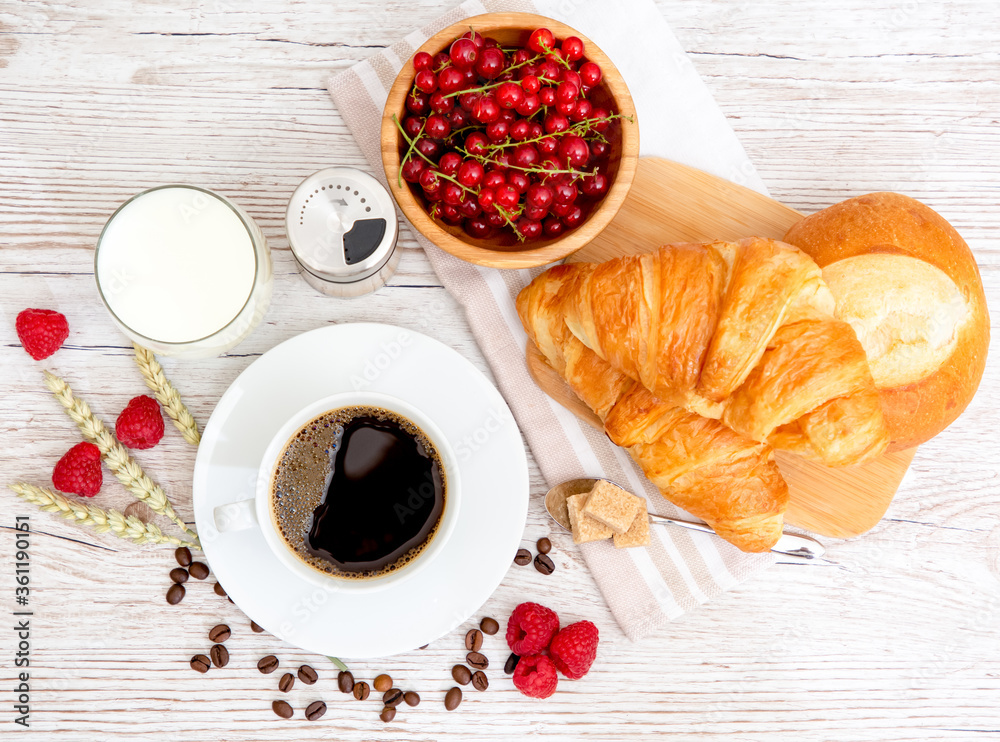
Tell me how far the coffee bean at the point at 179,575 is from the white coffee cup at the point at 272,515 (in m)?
0.33

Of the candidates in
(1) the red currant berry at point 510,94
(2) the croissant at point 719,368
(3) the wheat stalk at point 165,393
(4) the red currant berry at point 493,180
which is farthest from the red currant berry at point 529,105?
Result: (3) the wheat stalk at point 165,393

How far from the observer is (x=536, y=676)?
149 cm

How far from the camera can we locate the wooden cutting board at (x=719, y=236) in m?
1.46

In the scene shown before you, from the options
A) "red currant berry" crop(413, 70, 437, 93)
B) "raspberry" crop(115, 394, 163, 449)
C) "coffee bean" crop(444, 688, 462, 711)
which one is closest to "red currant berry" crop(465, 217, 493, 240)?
"red currant berry" crop(413, 70, 437, 93)

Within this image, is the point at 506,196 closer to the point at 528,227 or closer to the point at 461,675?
the point at 528,227

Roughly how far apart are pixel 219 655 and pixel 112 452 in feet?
1.66

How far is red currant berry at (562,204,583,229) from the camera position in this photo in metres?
1.28

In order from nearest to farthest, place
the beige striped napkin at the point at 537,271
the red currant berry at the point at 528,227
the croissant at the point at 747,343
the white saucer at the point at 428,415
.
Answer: the croissant at the point at 747,343, the red currant berry at the point at 528,227, the white saucer at the point at 428,415, the beige striped napkin at the point at 537,271

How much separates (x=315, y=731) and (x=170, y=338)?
0.95m

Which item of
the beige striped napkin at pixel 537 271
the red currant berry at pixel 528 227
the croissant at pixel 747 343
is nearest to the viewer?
the croissant at pixel 747 343

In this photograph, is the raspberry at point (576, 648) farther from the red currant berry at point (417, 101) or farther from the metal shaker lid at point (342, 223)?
the red currant berry at point (417, 101)

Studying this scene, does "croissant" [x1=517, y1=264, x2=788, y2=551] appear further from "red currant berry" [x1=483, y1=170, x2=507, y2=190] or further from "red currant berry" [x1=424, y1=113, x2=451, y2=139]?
"red currant berry" [x1=424, y1=113, x2=451, y2=139]

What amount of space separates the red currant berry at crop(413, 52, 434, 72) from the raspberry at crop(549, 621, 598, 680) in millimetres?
1181

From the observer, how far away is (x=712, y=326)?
3.95 feet
